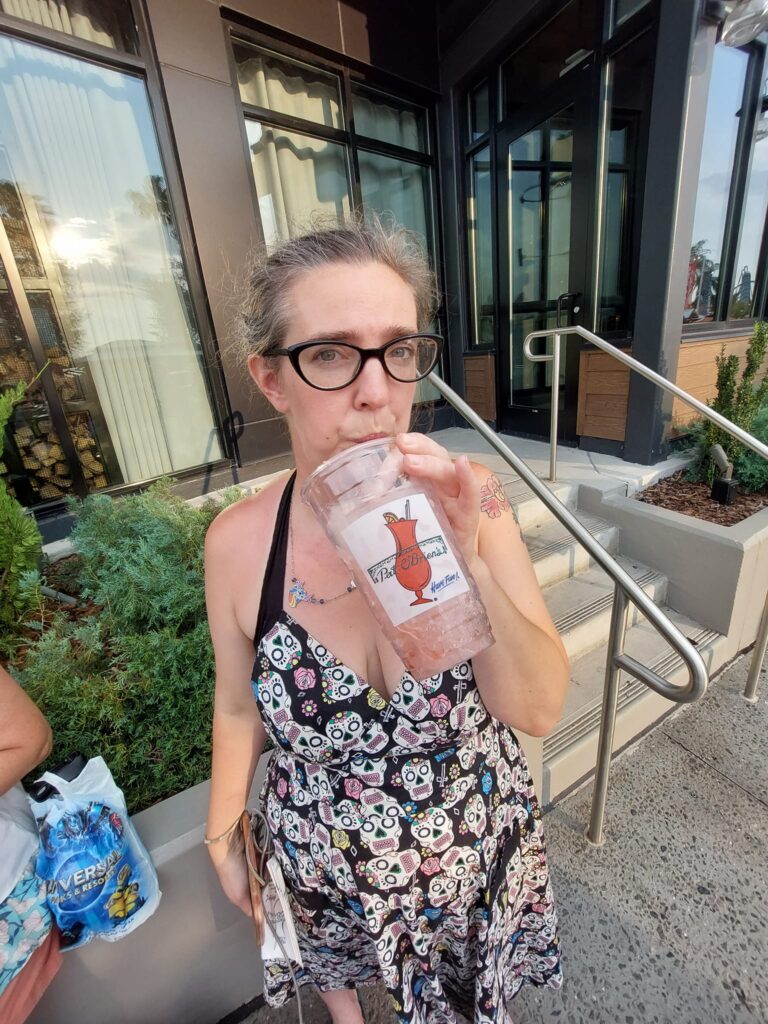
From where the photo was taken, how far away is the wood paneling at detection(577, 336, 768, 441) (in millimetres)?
4340

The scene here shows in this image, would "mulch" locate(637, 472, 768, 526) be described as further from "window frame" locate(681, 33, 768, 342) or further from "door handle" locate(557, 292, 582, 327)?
"door handle" locate(557, 292, 582, 327)

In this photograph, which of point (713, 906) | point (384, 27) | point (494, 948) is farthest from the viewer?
point (384, 27)

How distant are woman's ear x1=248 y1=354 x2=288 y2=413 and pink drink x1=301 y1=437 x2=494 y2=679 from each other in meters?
0.33

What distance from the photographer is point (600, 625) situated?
278cm

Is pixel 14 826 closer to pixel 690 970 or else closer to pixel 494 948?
pixel 494 948

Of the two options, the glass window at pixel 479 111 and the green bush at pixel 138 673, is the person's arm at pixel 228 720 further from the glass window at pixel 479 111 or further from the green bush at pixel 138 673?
the glass window at pixel 479 111

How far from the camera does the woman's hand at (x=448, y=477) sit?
669mm

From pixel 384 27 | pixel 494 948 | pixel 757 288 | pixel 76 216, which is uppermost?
pixel 384 27

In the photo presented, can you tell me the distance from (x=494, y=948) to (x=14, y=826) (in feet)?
3.79

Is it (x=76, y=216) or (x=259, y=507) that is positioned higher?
(x=76, y=216)

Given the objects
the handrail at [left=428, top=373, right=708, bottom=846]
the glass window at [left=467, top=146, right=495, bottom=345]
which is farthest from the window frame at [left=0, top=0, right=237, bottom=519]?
the glass window at [left=467, top=146, right=495, bottom=345]

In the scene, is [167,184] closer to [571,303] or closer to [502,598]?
[571,303]

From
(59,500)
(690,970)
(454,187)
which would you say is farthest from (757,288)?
(59,500)

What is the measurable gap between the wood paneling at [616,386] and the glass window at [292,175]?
113 inches
